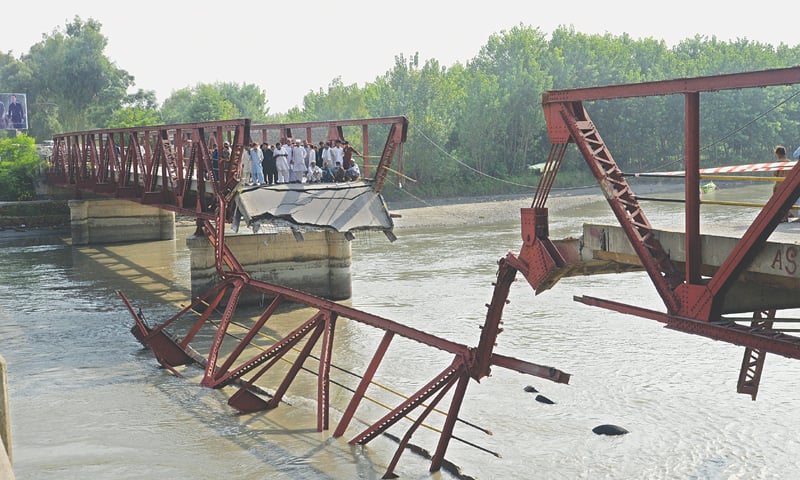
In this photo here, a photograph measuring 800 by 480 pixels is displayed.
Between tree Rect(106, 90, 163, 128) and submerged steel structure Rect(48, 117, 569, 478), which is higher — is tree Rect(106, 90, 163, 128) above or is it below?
above

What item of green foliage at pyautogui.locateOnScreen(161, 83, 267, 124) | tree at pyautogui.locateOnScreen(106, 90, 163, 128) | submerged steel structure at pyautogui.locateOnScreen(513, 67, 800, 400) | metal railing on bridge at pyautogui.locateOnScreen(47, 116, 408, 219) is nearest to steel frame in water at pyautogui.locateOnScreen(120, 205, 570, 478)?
submerged steel structure at pyautogui.locateOnScreen(513, 67, 800, 400)

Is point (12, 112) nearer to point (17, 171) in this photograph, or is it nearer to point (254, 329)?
point (17, 171)

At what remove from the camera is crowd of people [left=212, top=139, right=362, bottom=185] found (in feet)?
84.0

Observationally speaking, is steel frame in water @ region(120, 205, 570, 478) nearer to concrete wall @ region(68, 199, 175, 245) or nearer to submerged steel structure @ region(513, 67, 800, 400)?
submerged steel structure @ region(513, 67, 800, 400)

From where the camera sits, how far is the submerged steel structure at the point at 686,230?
8.56 meters

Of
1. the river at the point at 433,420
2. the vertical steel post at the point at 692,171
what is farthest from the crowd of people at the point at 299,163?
the vertical steel post at the point at 692,171

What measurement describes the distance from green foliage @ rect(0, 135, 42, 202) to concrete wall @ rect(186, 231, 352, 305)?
3347cm

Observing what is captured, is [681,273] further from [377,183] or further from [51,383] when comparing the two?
[51,383]

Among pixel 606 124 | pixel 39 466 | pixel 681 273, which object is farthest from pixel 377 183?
pixel 606 124

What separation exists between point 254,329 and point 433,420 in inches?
150

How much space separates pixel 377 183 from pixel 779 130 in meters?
83.2

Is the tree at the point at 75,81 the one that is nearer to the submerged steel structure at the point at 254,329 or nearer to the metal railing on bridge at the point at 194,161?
the metal railing on bridge at the point at 194,161

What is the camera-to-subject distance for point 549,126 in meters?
11.3

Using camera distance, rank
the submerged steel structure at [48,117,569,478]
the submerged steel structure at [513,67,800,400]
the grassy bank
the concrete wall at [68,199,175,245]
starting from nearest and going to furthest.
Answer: the submerged steel structure at [513,67,800,400], the submerged steel structure at [48,117,569,478], the concrete wall at [68,199,175,245], the grassy bank
